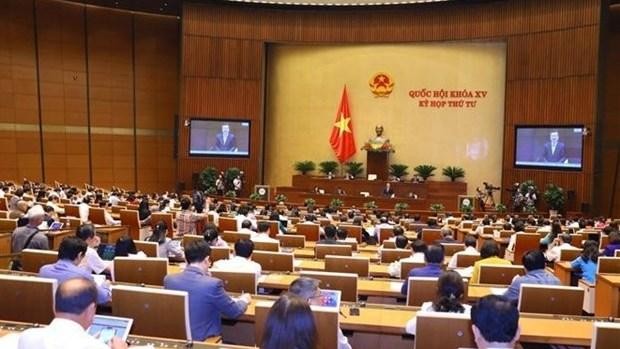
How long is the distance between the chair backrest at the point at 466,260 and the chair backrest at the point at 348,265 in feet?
4.93

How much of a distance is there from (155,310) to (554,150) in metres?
16.5

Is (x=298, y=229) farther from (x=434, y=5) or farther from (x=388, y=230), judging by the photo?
(x=434, y=5)

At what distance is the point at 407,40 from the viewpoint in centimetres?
2077

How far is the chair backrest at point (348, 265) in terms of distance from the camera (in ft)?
19.8

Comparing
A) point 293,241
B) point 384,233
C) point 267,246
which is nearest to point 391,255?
point 267,246

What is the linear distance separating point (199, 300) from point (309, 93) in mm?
18390

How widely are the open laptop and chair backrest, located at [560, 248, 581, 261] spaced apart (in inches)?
259

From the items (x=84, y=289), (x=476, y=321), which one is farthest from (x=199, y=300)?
(x=476, y=321)

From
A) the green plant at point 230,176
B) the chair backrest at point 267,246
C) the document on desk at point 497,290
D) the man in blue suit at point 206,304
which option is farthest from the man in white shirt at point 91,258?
the green plant at point 230,176

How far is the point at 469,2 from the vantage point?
19.8 metres

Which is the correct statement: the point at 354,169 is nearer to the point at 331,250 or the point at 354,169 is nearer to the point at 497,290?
the point at 331,250

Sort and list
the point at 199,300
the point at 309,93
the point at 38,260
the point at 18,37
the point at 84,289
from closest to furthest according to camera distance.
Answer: the point at 84,289 < the point at 199,300 < the point at 38,260 < the point at 18,37 < the point at 309,93

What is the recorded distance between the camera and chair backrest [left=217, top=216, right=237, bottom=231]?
10359mm

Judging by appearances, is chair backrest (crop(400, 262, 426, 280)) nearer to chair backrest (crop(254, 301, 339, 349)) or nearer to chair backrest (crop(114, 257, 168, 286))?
chair backrest (crop(114, 257, 168, 286))
